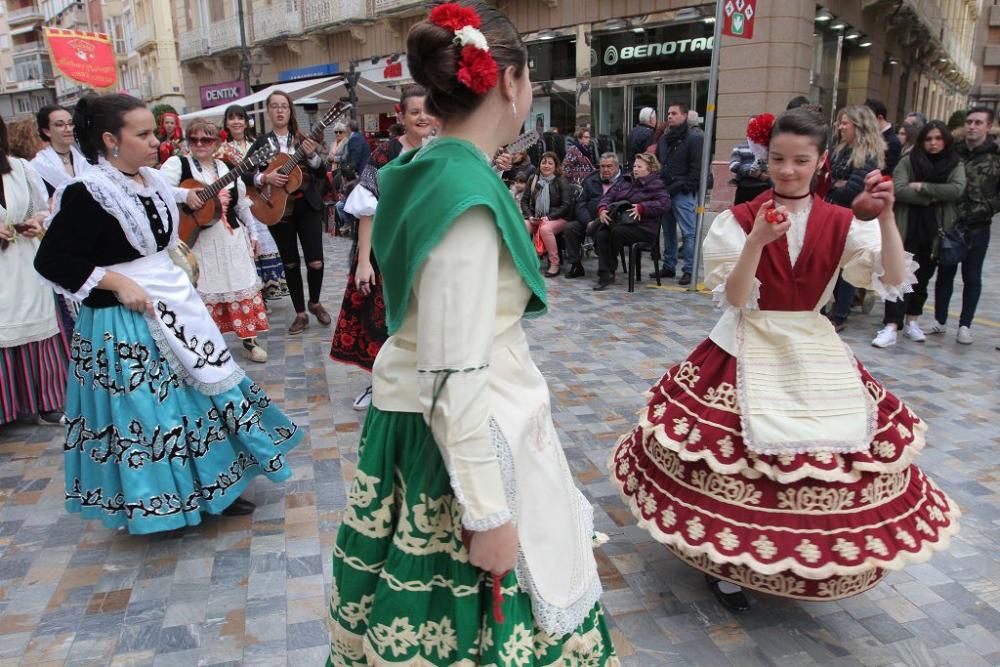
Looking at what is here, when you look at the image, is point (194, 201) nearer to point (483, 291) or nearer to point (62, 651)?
point (62, 651)

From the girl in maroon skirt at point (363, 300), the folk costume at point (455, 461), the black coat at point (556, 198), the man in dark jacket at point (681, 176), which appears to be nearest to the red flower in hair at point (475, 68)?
the folk costume at point (455, 461)

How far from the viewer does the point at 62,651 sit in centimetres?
248

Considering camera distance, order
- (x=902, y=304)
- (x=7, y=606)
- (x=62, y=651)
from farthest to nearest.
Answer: (x=902, y=304)
(x=7, y=606)
(x=62, y=651)

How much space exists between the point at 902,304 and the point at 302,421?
5078 mm

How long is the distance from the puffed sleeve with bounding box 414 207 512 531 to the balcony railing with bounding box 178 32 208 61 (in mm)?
30976

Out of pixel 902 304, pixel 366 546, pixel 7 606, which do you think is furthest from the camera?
pixel 902 304

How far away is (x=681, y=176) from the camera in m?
8.49

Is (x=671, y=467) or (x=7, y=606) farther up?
(x=671, y=467)

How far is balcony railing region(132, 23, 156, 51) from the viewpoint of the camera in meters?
36.5

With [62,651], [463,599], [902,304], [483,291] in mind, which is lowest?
[62,651]

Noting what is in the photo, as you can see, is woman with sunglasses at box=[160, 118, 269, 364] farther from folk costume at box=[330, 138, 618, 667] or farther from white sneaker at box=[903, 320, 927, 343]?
white sneaker at box=[903, 320, 927, 343]

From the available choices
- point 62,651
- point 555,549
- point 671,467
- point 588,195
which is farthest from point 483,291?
point 588,195

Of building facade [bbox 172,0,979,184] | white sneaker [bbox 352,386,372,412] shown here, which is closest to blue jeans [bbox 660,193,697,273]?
building facade [bbox 172,0,979,184]

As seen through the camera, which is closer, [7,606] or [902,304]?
[7,606]
